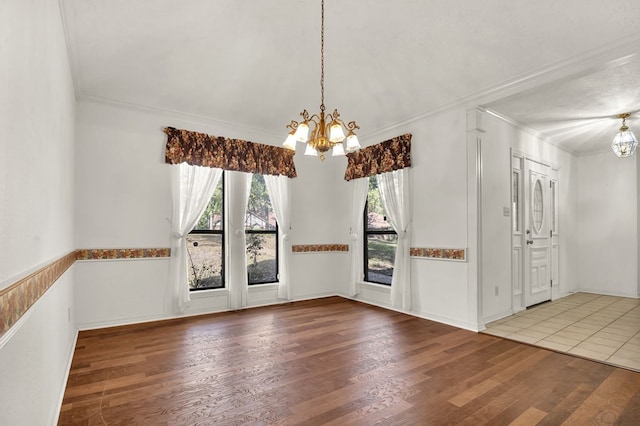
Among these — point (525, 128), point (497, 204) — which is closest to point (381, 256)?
point (497, 204)

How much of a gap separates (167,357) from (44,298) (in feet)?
5.22

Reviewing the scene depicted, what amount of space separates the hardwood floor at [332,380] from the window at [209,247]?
939 mm

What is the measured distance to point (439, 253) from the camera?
4488 mm

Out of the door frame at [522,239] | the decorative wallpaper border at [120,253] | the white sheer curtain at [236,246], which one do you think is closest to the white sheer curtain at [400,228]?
the door frame at [522,239]

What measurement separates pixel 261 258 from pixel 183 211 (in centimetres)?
146

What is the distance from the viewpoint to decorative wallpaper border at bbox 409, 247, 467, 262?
4224 mm

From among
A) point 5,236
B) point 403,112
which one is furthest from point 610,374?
point 5,236

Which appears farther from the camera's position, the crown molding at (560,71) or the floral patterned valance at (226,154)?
the floral patterned valance at (226,154)

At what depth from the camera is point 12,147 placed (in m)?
1.28

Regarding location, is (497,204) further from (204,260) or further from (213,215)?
(204,260)

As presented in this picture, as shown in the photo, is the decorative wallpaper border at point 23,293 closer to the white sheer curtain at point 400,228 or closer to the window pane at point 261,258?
the window pane at point 261,258

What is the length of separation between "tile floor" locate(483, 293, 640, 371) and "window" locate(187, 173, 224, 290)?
373 cm

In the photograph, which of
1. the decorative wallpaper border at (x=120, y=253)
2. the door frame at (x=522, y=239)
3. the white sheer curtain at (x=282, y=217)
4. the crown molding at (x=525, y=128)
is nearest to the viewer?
the decorative wallpaper border at (x=120, y=253)

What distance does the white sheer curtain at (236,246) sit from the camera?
5.07 meters
